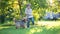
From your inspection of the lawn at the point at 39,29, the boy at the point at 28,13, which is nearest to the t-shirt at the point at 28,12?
the boy at the point at 28,13

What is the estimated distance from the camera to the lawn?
1.39m

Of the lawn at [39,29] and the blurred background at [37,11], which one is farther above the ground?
the blurred background at [37,11]

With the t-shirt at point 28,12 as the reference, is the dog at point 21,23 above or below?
below

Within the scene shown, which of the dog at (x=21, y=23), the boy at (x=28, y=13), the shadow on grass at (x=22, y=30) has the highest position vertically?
the boy at (x=28, y=13)

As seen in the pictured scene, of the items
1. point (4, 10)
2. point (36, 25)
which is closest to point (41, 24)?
point (36, 25)

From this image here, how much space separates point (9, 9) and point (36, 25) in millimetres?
379

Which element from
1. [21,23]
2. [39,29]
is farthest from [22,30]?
[39,29]

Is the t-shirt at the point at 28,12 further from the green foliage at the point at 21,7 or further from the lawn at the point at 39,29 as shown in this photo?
the lawn at the point at 39,29

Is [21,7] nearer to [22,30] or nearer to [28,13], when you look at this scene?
[28,13]

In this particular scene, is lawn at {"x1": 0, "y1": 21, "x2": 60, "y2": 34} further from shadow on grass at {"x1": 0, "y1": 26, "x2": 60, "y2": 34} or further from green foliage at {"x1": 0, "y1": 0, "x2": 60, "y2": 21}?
green foliage at {"x1": 0, "y1": 0, "x2": 60, "y2": 21}

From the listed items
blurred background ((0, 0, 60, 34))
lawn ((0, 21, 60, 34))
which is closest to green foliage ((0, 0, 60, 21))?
blurred background ((0, 0, 60, 34))

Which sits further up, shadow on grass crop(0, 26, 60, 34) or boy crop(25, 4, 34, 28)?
boy crop(25, 4, 34, 28)

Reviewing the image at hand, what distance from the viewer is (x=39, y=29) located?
4.59ft

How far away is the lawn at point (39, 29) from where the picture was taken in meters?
1.39
